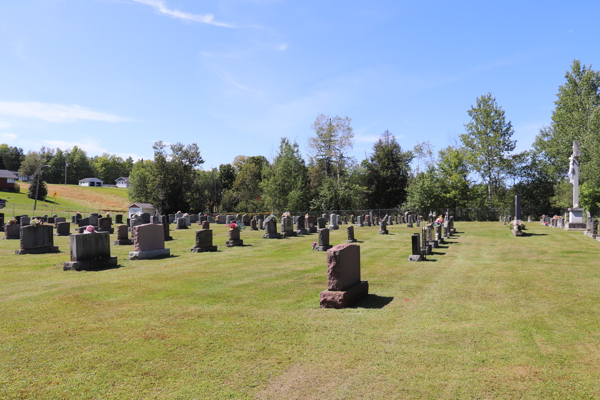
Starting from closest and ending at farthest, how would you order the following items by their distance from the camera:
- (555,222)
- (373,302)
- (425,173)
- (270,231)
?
1. (373,302)
2. (270,231)
3. (555,222)
4. (425,173)

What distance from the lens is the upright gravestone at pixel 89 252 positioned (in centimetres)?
1341

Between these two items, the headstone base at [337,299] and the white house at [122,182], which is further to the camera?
the white house at [122,182]

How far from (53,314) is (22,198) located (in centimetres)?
9309

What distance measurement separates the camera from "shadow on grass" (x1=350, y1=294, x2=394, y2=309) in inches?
341

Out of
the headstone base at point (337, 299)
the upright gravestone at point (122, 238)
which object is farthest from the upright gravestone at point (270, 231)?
the headstone base at point (337, 299)

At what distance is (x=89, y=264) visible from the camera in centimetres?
1361

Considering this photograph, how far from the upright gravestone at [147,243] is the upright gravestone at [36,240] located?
5007 millimetres

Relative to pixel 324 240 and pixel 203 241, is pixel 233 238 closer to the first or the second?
pixel 203 241

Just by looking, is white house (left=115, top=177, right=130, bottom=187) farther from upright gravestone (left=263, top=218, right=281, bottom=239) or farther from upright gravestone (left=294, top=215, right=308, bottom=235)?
upright gravestone (left=263, top=218, right=281, bottom=239)

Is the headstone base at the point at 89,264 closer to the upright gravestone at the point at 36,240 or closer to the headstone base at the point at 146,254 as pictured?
the headstone base at the point at 146,254

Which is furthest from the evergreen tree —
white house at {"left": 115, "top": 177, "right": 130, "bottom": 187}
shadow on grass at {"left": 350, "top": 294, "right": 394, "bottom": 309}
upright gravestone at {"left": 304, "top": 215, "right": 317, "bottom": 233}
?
white house at {"left": 115, "top": 177, "right": 130, "bottom": 187}

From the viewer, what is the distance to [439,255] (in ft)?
58.3

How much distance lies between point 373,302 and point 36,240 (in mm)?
16422

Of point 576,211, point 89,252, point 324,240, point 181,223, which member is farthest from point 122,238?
point 576,211
